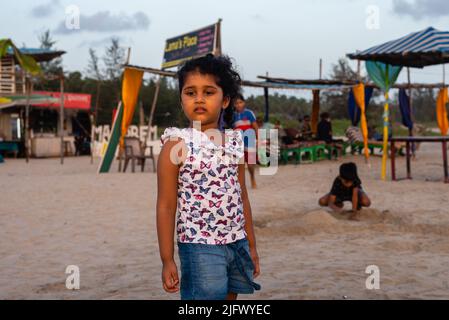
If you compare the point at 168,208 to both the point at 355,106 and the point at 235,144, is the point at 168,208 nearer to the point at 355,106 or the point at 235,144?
the point at 235,144

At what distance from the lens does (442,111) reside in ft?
60.8

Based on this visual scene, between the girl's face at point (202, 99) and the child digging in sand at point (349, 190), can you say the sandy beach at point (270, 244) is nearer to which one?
the child digging in sand at point (349, 190)

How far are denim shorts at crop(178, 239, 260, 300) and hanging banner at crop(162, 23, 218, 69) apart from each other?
36.3 ft

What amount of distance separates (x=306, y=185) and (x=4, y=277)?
280 inches

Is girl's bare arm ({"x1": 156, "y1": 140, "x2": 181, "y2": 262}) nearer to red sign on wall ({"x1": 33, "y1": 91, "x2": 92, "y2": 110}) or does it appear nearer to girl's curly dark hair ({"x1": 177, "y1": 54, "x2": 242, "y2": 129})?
girl's curly dark hair ({"x1": 177, "y1": 54, "x2": 242, "y2": 129})

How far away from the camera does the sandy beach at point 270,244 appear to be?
3705 mm

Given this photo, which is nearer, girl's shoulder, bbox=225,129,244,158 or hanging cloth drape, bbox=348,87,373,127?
girl's shoulder, bbox=225,129,244,158

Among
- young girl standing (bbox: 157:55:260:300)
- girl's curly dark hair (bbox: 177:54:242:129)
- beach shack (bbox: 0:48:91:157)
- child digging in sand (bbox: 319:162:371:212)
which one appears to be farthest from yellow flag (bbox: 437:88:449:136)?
young girl standing (bbox: 157:55:260:300)

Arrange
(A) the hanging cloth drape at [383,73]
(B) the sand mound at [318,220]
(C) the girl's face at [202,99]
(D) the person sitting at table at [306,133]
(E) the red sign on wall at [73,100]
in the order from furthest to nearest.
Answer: (E) the red sign on wall at [73,100] → (D) the person sitting at table at [306,133] → (A) the hanging cloth drape at [383,73] → (B) the sand mound at [318,220] → (C) the girl's face at [202,99]

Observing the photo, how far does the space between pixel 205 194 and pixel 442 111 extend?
1789 cm

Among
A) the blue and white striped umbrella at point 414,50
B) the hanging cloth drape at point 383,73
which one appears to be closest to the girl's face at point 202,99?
the blue and white striped umbrella at point 414,50

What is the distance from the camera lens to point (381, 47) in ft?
35.5

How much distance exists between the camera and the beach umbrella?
991 cm

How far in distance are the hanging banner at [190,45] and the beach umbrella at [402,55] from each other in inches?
155
